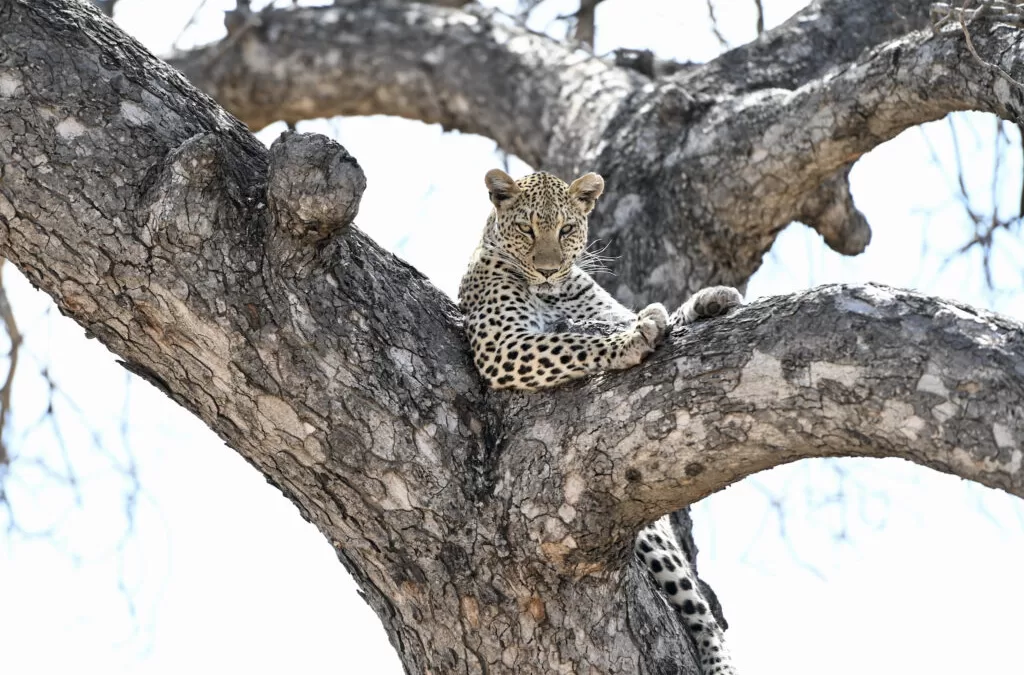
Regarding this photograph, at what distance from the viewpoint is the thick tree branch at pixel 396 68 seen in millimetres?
7855

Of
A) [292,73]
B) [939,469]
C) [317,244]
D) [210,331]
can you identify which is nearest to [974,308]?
[939,469]

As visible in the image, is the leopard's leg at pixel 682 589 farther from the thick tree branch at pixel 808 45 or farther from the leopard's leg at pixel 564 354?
the thick tree branch at pixel 808 45

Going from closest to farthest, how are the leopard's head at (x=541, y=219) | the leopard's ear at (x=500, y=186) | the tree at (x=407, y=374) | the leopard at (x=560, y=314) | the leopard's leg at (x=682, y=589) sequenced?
the tree at (x=407, y=374) → the leopard at (x=560, y=314) → the leopard's leg at (x=682, y=589) → the leopard's head at (x=541, y=219) → the leopard's ear at (x=500, y=186)

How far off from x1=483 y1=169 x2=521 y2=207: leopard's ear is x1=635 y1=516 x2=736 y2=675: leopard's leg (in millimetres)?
2101

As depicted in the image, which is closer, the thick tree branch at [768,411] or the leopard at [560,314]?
the thick tree branch at [768,411]

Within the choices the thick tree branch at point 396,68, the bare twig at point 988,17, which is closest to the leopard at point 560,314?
the bare twig at point 988,17

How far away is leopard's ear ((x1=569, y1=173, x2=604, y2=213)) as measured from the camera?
617cm

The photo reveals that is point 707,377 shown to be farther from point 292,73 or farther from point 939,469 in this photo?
point 292,73

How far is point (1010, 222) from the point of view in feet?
18.1

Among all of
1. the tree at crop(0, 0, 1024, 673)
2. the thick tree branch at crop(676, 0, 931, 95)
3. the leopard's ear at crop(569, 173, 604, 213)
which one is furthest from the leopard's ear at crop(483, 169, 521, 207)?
the tree at crop(0, 0, 1024, 673)

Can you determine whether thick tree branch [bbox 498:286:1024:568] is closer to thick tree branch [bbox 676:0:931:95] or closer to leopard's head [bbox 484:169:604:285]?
leopard's head [bbox 484:169:604:285]

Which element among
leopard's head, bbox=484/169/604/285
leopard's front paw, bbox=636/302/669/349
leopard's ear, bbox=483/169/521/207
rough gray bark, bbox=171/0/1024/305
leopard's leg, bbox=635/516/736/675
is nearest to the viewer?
leopard's front paw, bbox=636/302/669/349

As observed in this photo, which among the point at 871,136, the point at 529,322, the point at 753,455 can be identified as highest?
the point at 871,136

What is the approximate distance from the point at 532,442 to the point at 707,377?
0.64 metres
